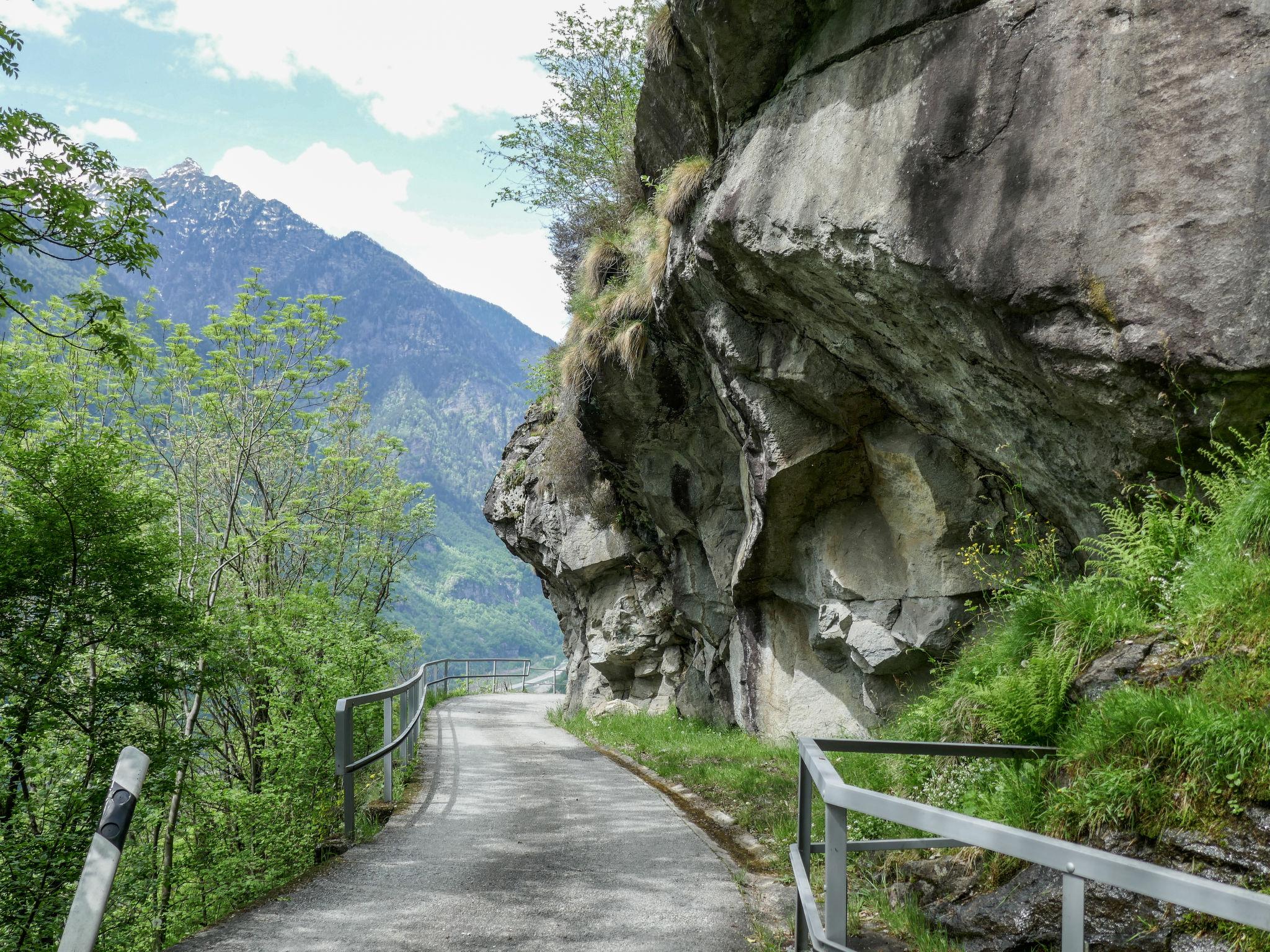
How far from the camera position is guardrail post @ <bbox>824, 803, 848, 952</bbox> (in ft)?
8.55

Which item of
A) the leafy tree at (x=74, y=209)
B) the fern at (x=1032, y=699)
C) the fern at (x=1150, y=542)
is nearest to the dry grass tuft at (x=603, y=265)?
the leafy tree at (x=74, y=209)

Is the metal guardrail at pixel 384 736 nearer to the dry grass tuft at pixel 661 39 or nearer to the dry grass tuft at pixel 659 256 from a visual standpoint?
the dry grass tuft at pixel 659 256

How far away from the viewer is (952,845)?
3.80m

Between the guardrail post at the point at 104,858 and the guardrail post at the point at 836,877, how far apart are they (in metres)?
2.02

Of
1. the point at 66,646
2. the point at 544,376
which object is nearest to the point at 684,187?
the point at 66,646

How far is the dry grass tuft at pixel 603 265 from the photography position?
14.2m

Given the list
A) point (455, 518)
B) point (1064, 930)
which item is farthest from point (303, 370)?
point (455, 518)

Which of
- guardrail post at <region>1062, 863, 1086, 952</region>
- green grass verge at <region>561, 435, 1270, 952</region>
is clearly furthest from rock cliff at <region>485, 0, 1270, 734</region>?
guardrail post at <region>1062, 863, 1086, 952</region>

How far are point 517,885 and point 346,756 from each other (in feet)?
7.17

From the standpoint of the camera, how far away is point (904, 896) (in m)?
4.78

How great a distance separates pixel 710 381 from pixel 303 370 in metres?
11.0

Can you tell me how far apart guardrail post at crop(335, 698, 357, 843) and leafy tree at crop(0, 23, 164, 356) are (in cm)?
459

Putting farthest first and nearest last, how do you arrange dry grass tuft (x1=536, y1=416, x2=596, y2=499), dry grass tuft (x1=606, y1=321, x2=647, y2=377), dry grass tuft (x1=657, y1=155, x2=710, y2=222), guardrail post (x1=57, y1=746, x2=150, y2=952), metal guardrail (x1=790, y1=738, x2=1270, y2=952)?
1. dry grass tuft (x1=536, y1=416, x2=596, y2=499)
2. dry grass tuft (x1=606, y1=321, x2=647, y2=377)
3. dry grass tuft (x1=657, y1=155, x2=710, y2=222)
4. guardrail post (x1=57, y1=746, x2=150, y2=952)
5. metal guardrail (x1=790, y1=738, x2=1270, y2=952)

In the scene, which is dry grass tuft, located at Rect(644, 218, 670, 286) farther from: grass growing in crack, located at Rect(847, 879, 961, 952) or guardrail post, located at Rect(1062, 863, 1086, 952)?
guardrail post, located at Rect(1062, 863, 1086, 952)
